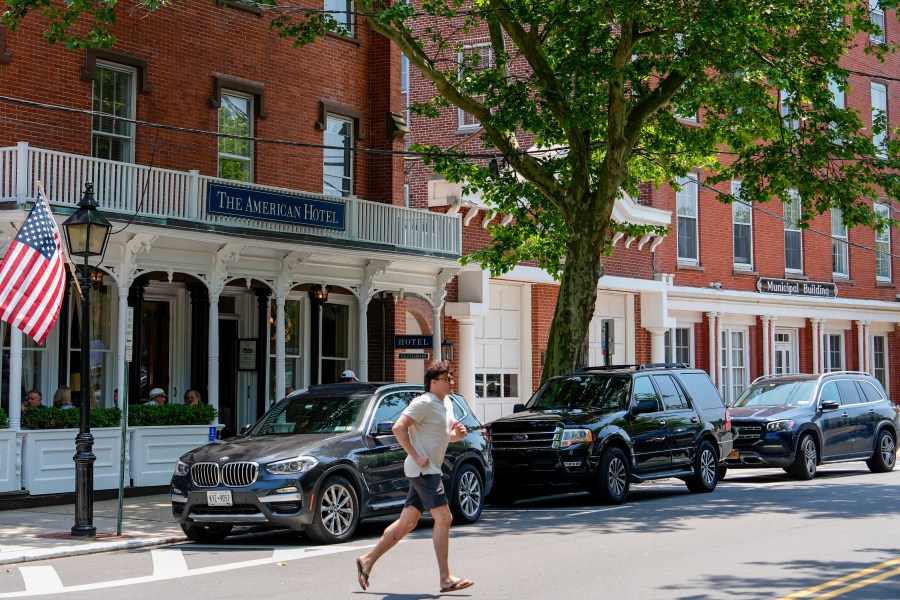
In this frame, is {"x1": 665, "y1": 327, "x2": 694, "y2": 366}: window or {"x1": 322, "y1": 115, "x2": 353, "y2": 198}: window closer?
{"x1": 322, "y1": 115, "x2": 353, "y2": 198}: window

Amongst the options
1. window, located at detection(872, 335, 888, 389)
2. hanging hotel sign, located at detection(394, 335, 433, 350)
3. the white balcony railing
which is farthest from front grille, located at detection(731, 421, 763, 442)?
window, located at detection(872, 335, 888, 389)

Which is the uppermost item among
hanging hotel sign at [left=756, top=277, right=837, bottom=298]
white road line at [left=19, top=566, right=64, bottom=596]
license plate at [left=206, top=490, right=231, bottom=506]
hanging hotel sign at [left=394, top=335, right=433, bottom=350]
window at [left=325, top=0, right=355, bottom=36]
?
window at [left=325, top=0, right=355, bottom=36]

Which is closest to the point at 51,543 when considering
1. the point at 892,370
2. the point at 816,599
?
the point at 816,599

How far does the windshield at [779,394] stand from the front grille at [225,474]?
12073mm

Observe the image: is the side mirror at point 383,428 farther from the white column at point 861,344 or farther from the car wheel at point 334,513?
the white column at point 861,344

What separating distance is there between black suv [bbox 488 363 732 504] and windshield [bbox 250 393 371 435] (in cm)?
330

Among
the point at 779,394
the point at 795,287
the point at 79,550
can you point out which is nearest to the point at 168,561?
the point at 79,550

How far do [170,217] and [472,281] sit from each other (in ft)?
30.6

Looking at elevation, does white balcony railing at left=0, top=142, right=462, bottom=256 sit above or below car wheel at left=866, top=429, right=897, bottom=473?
above

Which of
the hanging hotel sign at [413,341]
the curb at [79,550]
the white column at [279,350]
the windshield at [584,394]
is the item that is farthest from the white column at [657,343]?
the curb at [79,550]

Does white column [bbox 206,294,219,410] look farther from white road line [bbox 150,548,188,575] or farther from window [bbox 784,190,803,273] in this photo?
window [bbox 784,190,803,273]

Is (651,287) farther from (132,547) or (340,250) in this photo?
(132,547)

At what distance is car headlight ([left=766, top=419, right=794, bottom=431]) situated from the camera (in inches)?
798

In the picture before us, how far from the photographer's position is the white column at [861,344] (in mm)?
39125
